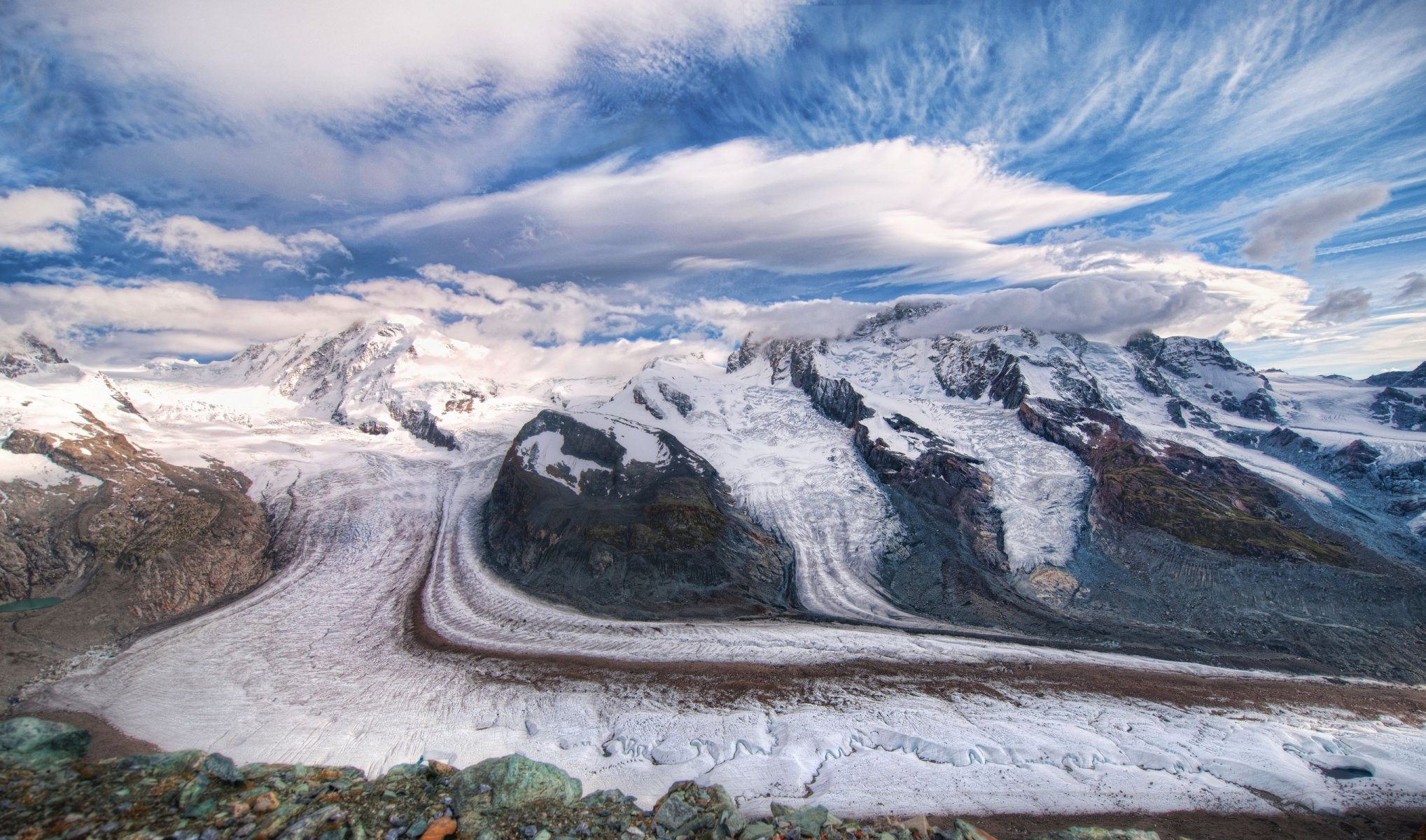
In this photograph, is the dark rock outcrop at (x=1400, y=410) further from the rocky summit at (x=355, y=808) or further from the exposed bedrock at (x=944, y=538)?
the rocky summit at (x=355, y=808)

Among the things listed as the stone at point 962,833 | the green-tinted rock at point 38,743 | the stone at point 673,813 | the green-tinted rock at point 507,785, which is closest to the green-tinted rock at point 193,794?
the green-tinted rock at point 507,785

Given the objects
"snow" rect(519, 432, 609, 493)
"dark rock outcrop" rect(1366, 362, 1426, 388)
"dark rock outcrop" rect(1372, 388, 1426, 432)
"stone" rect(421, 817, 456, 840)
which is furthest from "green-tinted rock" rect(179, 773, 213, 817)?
"dark rock outcrop" rect(1366, 362, 1426, 388)

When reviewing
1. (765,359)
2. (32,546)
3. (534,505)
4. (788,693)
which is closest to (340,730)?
(788,693)

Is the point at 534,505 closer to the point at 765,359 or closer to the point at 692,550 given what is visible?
the point at 692,550

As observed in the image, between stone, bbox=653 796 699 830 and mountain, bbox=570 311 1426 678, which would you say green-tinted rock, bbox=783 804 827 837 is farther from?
mountain, bbox=570 311 1426 678

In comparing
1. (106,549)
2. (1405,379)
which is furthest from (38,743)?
(1405,379)

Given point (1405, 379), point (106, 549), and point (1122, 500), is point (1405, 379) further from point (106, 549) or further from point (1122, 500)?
point (106, 549)
